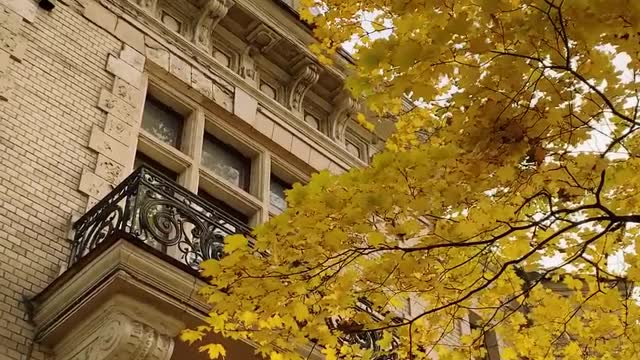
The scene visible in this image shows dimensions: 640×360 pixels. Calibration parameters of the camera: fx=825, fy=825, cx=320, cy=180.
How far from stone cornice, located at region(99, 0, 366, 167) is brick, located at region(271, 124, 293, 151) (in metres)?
0.13

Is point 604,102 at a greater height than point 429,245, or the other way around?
point 604,102

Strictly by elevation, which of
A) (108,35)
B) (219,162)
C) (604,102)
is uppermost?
(108,35)

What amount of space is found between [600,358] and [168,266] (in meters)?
3.91

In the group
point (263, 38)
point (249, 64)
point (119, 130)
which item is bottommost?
point (119, 130)

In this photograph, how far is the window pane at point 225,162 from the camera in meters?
10.7

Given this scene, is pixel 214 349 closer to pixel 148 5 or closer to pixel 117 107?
pixel 117 107

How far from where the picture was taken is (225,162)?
35.7 feet

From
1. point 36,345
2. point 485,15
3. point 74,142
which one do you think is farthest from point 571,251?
point 74,142

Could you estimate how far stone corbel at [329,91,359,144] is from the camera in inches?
510

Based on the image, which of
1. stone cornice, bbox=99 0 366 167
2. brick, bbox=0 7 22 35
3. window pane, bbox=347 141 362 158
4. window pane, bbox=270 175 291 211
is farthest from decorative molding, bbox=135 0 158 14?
window pane, bbox=347 141 362 158

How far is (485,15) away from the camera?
478 centimetres

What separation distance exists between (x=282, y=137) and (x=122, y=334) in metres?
5.61

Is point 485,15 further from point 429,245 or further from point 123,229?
point 123,229

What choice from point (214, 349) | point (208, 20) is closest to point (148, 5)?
point (208, 20)
